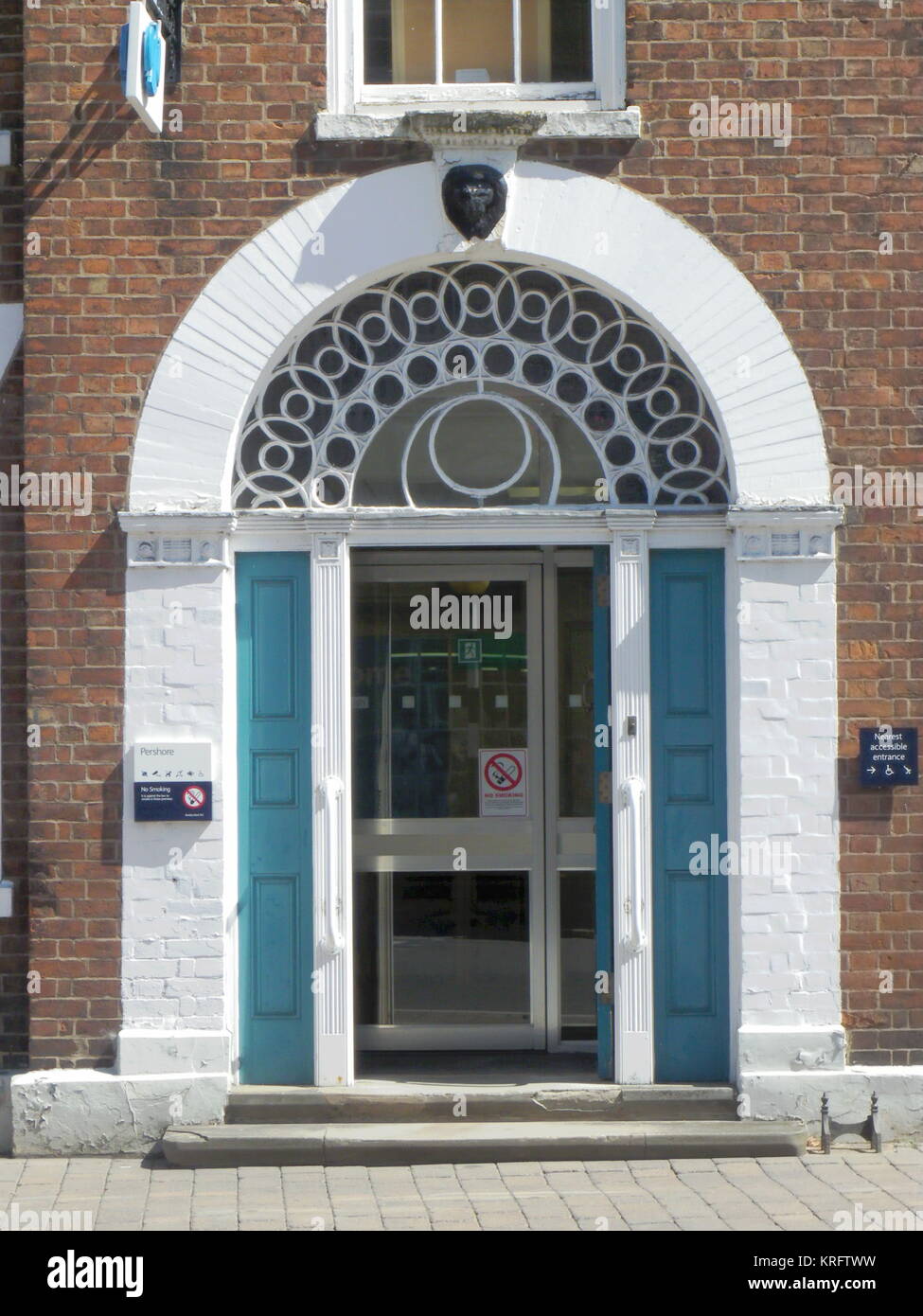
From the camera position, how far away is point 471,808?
8.62 metres

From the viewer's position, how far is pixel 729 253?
7395 mm

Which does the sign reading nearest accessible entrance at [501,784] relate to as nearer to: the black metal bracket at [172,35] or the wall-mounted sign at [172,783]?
the wall-mounted sign at [172,783]

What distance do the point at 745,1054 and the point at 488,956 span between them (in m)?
1.75

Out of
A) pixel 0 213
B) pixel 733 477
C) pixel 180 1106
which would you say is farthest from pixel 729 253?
pixel 180 1106

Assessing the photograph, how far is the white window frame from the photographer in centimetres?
749

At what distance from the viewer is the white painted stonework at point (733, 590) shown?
732 cm

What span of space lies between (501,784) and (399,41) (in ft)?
12.2

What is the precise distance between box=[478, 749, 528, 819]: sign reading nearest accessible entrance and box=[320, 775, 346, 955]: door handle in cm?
130

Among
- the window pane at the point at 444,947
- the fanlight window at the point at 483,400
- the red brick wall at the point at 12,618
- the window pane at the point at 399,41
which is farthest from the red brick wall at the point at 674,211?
the window pane at the point at 444,947

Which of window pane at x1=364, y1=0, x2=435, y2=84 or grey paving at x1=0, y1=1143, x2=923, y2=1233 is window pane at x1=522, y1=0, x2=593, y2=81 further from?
grey paving at x1=0, y1=1143, x2=923, y2=1233

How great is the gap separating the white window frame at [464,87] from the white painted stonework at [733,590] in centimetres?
39

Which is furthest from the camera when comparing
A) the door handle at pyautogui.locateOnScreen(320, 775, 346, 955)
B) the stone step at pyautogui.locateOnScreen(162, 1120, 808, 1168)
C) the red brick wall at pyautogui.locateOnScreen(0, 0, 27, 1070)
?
the red brick wall at pyautogui.locateOnScreen(0, 0, 27, 1070)

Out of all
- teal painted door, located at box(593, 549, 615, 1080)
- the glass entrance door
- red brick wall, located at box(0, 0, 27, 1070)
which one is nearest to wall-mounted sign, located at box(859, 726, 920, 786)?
teal painted door, located at box(593, 549, 615, 1080)

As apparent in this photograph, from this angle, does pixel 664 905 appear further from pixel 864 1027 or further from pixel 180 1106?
pixel 180 1106
